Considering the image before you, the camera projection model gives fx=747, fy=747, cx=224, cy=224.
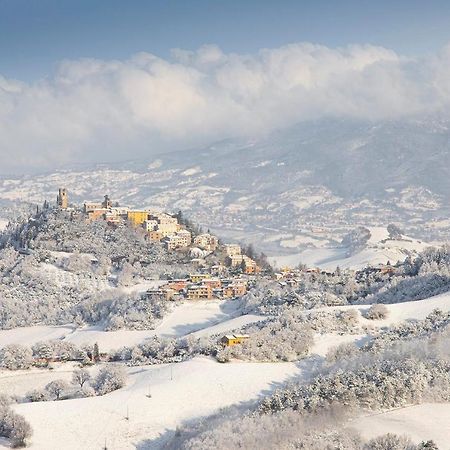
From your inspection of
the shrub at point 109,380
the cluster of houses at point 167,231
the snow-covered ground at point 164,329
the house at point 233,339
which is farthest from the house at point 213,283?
the shrub at point 109,380

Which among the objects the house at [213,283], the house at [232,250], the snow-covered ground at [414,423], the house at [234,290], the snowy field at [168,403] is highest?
the house at [232,250]

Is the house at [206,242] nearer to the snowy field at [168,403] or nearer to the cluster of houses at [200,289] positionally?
the cluster of houses at [200,289]

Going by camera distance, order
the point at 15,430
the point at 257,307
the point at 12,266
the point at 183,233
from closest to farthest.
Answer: the point at 15,430 < the point at 257,307 < the point at 12,266 < the point at 183,233

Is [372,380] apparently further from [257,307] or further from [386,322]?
[257,307]

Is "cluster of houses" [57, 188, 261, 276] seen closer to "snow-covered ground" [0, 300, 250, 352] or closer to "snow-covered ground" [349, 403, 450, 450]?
"snow-covered ground" [0, 300, 250, 352]

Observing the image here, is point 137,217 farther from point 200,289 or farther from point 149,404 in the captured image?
point 149,404

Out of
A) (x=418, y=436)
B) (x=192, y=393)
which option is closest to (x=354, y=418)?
(x=418, y=436)

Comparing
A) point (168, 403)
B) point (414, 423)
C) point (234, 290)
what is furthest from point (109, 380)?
point (234, 290)
